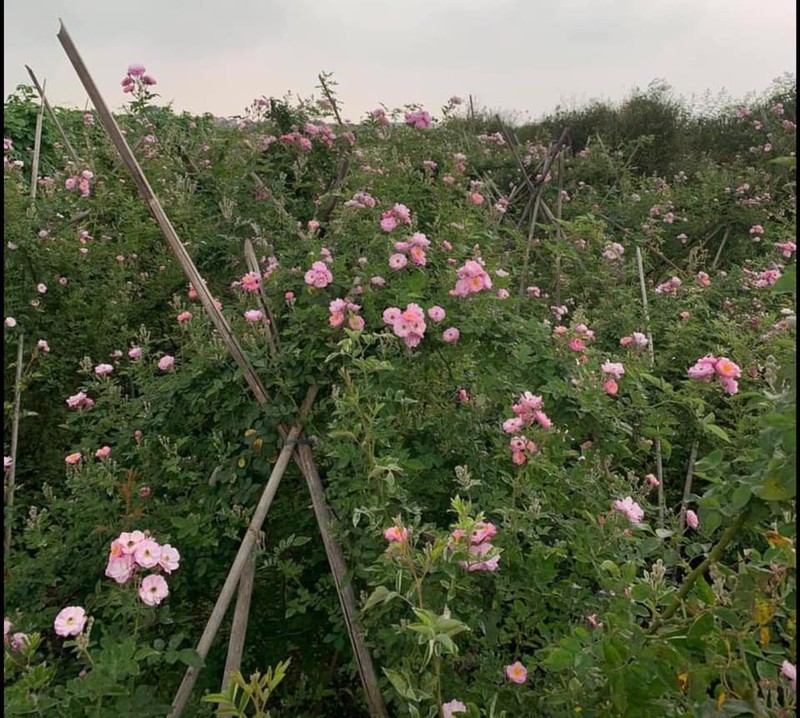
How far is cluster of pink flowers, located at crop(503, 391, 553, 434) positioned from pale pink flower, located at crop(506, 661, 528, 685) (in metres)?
0.54

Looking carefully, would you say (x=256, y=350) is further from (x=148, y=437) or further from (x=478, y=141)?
(x=478, y=141)

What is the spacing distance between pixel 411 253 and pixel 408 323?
1.13 feet

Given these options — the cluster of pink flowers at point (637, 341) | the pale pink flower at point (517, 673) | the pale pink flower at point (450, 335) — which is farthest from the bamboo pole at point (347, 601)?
the cluster of pink flowers at point (637, 341)

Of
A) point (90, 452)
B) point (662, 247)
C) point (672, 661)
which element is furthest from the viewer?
point (662, 247)

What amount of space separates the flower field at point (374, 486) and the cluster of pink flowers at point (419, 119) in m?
0.29

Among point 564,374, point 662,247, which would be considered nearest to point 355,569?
point 564,374

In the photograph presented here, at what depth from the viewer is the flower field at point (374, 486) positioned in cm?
120

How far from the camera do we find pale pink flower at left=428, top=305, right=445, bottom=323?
1.97 m

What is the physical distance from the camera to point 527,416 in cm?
179

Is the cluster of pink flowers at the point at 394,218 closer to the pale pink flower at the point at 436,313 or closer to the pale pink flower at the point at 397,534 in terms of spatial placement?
the pale pink flower at the point at 436,313

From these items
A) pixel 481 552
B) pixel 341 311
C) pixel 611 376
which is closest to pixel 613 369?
pixel 611 376

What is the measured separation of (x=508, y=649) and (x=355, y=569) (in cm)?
47

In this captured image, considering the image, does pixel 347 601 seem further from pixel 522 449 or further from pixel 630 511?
pixel 630 511

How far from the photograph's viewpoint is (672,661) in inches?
41.5
